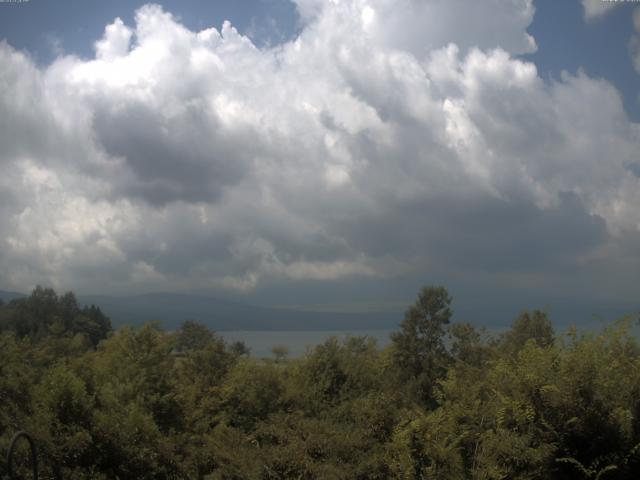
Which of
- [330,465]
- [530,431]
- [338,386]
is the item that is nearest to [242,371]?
[338,386]

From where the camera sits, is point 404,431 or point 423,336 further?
point 423,336

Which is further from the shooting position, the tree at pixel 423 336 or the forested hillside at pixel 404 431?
the tree at pixel 423 336

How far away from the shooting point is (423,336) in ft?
110

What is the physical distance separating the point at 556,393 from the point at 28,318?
63.0 metres

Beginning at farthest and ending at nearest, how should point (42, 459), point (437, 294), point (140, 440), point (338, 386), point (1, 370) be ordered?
point (437, 294)
point (338, 386)
point (1, 370)
point (140, 440)
point (42, 459)

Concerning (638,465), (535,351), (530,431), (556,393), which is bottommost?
(638,465)

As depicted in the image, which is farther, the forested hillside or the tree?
the tree

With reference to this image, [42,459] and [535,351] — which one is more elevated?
[535,351]

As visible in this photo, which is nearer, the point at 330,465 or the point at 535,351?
the point at 330,465

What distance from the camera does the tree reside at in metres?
32.2

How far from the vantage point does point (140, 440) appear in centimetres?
1340

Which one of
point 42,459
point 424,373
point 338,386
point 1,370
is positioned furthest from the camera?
point 424,373

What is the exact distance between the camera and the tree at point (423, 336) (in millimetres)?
32156

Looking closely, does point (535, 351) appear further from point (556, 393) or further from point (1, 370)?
point (1, 370)
